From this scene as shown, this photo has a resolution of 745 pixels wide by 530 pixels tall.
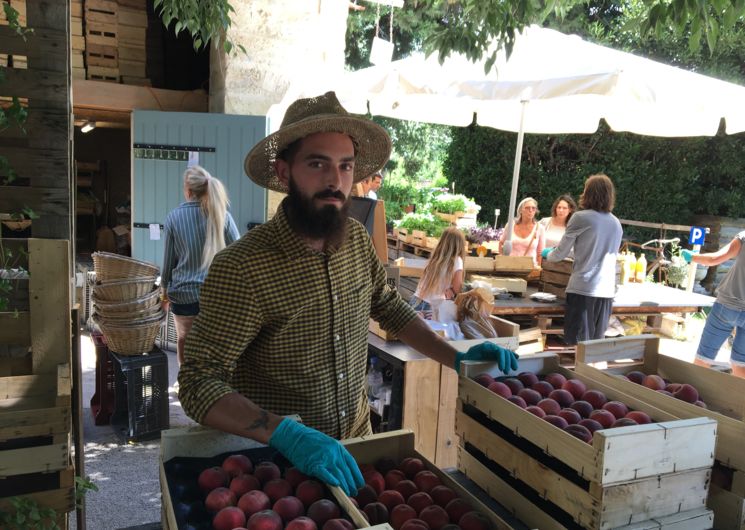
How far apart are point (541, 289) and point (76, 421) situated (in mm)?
4551

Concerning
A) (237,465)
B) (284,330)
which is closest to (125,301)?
(284,330)

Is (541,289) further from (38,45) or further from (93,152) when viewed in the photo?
(93,152)

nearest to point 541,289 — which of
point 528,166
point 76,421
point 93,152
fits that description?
point 76,421

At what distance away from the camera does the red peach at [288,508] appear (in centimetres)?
143

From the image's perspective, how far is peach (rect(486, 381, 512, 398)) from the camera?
1955 millimetres

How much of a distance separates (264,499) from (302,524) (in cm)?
15

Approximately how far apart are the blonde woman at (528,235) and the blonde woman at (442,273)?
8.83 feet

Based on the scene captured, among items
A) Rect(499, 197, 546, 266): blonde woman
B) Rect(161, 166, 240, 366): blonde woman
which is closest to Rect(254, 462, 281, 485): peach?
Rect(161, 166, 240, 366): blonde woman

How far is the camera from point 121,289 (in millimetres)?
4594

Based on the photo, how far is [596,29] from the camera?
44.0 ft

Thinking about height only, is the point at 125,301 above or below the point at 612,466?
below

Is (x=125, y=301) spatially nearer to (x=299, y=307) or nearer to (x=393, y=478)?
(x=299, y=307)

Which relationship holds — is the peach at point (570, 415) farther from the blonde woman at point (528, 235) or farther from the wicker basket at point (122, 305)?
the blonde woman at point (528, 235)

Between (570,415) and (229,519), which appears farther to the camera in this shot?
(570,415)
